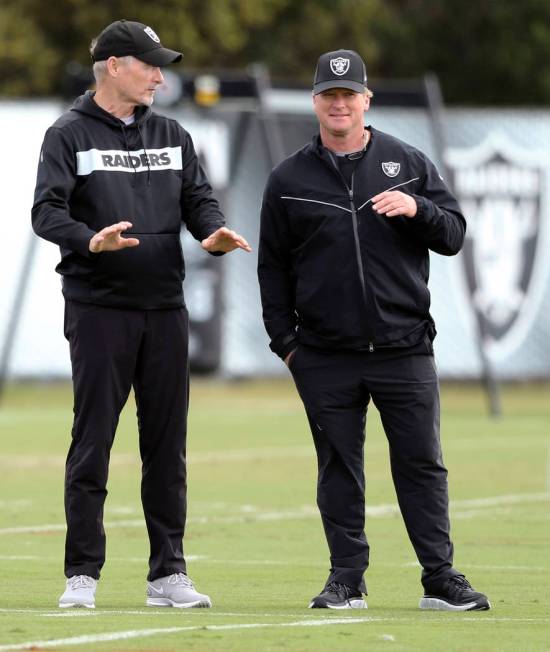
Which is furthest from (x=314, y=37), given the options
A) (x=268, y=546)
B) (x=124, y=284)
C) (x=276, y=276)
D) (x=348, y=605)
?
(x=348, y=605)

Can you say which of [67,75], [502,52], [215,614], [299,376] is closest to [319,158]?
[299,376]

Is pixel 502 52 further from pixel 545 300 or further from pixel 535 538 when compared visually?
pixel 535 538

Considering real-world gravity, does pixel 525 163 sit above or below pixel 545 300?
above

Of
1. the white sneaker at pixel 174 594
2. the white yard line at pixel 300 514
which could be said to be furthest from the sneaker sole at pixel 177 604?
the white yard line at pixel 300 514

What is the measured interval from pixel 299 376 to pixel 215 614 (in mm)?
1153

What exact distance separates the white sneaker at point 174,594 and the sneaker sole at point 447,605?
899 mm

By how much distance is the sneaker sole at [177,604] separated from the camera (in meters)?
8.32

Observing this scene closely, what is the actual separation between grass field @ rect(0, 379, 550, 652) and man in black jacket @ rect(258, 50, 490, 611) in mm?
348

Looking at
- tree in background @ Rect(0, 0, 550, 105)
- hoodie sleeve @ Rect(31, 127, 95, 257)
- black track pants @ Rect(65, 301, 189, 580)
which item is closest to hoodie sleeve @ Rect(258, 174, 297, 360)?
black track pants @ Rect(65, 301, 189, 580)

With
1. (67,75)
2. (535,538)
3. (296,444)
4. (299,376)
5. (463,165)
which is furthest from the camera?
(463,165)

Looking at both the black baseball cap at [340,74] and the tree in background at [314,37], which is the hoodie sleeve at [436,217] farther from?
the tree in background at [314,37]

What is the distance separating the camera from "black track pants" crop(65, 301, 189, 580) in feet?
27.2

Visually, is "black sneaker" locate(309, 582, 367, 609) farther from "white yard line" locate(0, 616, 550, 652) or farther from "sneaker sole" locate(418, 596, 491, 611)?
"white yard line" locate(0, 616, 550, 652)

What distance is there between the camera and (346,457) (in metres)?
8.49
